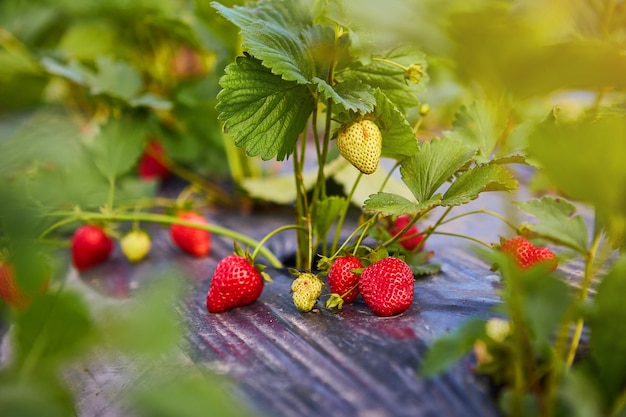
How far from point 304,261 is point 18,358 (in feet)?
1.68

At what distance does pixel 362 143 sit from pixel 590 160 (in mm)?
295

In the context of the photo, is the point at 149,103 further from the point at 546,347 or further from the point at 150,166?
the point at 546,347

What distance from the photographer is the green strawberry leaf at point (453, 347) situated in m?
0.53

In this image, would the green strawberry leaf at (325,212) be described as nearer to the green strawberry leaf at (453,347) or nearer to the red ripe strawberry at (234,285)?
the red ripe strawberry at (234,285)

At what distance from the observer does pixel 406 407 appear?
23.0 inches

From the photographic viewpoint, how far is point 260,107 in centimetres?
78

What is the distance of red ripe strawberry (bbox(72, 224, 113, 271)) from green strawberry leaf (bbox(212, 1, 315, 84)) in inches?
20.8

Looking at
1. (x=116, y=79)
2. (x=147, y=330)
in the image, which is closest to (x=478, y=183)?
(x=147, y=330)

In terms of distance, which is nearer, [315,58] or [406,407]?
[406,407]

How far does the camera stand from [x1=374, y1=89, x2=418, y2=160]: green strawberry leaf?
76 centimetres

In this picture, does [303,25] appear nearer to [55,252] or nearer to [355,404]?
[355,404]

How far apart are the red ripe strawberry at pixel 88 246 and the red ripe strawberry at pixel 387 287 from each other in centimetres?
57

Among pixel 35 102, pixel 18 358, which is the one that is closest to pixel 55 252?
pixel 18 358

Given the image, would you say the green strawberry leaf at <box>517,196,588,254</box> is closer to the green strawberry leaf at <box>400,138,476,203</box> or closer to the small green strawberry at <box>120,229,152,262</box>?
the green strawberry leaf at <box>400,138,476,203</box>
